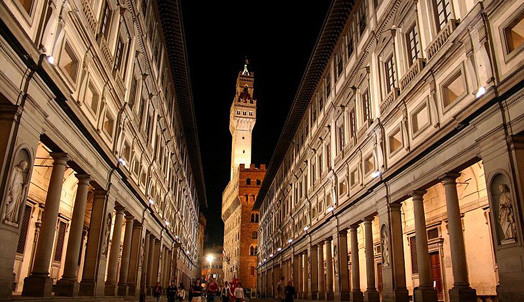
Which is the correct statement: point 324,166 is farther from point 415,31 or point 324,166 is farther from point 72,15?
point 72,15

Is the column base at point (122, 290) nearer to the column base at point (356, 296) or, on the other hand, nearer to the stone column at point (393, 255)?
the column base at point (356, 296)

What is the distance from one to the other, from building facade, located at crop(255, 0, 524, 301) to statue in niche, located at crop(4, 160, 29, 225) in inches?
506

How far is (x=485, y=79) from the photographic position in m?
12.5

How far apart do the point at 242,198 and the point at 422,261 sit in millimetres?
74810

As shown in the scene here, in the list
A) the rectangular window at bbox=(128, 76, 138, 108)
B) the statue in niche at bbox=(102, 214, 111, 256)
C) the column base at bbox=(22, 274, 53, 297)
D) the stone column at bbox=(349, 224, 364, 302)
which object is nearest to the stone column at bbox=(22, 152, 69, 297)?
the column base at bbox=(22, 274, 53, 297)

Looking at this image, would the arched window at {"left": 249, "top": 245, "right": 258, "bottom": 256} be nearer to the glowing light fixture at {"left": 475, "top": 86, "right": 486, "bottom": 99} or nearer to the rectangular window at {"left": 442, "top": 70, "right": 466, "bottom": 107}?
the rectangular window at {"left": 442, "top": 70, "right": 466, "bottom": 107}

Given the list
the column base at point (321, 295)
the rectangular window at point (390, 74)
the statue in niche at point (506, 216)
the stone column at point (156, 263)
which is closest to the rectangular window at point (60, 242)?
the stone column at point (156, 263)

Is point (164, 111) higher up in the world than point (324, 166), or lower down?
higher up

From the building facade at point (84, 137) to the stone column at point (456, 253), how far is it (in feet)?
42.4

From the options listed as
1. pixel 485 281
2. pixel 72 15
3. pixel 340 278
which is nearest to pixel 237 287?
pixel 340 278

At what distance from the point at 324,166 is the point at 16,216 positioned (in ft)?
76.6

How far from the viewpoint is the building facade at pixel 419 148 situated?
38.0 ft

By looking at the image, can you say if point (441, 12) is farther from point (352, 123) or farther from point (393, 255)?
point (352, 123)

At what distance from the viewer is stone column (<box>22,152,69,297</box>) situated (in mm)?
12633
